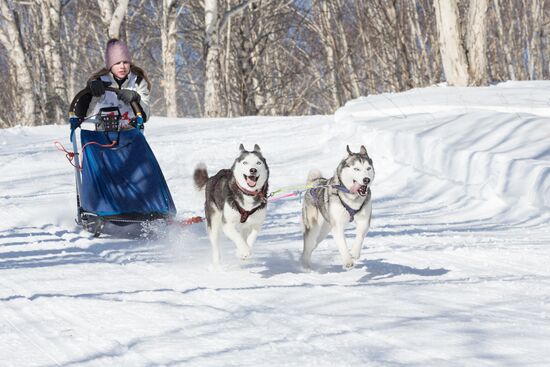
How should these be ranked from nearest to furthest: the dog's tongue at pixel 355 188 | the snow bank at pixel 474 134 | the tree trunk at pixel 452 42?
the dog's tongue at pixel 355 188, the snow bank at pixel 474 134, the tree trunk at pixel 452 42

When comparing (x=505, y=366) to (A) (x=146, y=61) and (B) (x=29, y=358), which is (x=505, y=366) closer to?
(B) (x=29, y=358)

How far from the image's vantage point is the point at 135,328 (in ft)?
13.5

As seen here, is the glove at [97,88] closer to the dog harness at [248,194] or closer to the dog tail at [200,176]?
the dog tail at [200,176]

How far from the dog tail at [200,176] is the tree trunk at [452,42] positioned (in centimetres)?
928

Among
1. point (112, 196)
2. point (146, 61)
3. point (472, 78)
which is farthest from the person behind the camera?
point (146, 61)

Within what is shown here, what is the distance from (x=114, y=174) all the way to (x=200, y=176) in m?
1.17

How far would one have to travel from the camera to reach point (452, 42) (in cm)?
1474

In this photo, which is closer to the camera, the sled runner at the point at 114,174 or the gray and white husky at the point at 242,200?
the gray and white husky at the point at 242,200

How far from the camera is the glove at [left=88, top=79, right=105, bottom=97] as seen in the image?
7145mm

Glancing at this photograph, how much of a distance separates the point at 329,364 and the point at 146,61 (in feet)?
118

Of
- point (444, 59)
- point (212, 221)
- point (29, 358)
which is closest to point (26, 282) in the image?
point (212, 221)

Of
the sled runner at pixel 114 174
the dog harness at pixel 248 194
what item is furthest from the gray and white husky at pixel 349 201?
the sled runner at pixel 114 174

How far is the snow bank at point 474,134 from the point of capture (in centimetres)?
816

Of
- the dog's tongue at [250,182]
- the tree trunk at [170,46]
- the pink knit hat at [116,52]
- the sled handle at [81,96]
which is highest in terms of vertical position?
the tree trunk at [170,46]
